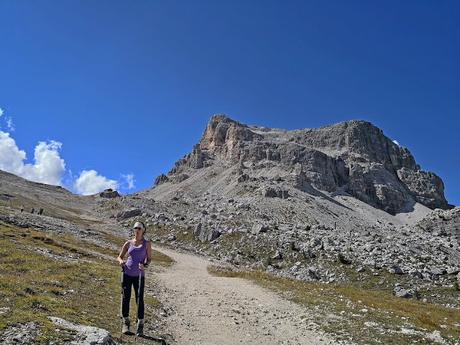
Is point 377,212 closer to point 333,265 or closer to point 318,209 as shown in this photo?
point 318,209

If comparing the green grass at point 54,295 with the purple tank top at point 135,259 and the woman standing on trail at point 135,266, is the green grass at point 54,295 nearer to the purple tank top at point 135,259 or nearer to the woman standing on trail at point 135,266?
the woman standing on trail at point 135,266

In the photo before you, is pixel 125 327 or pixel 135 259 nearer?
pixel 125 327

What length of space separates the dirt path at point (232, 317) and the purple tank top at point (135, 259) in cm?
327

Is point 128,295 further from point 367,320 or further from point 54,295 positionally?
point 367,320

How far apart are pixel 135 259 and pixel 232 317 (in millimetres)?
8107

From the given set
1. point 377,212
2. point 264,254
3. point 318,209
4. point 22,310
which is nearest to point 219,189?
point 318,209

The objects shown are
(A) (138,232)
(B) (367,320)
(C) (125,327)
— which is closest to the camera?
(C) (125,327)

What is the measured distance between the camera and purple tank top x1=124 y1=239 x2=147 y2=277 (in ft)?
47.3

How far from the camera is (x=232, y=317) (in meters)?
20.5

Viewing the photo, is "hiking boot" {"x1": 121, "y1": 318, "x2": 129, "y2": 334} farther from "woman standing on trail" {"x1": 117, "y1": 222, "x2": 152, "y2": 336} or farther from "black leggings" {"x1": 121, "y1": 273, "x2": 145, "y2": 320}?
"black leggings" {"x1": 121, "y1": 273, "x2": 145, "y2": 320}

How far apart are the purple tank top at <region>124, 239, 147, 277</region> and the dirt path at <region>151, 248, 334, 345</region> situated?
327cm

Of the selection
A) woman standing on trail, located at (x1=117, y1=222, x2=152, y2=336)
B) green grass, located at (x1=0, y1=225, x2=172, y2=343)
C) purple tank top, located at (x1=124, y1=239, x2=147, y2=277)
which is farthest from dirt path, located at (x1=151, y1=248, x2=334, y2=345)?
purple tank top, located at (x1=124, y1=239, x2=147, y2=277)

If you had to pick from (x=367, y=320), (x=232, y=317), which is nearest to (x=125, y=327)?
(x=232, y=317)

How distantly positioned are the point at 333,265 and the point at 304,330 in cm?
3264
